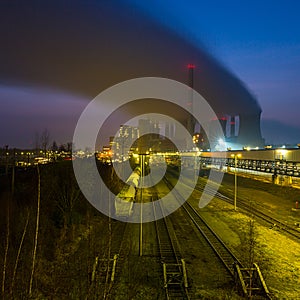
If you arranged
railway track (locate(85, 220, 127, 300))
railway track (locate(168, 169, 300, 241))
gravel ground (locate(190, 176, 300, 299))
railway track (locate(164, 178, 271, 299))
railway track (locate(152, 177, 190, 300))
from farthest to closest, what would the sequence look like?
railway track (locate(168, 169, 300, 241)) → gravel ground (locate(190, 176, 300, 299)) → railway track (locate(152, 177, 190, 300)) → railway track (locate(164, 178, 271, 299)) → railway track (locate(85, 220, 127, 300))

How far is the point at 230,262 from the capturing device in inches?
349

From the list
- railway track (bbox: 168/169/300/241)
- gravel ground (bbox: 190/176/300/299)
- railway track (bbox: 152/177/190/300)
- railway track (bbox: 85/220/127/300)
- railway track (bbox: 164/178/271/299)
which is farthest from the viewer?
railway track (bbox: 168/169/300/241)

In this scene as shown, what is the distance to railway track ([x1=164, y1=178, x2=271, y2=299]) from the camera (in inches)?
271

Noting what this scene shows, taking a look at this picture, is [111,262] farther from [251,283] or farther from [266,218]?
[266,218]

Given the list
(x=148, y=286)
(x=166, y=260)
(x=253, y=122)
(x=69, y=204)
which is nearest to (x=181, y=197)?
(x=69, y=204)

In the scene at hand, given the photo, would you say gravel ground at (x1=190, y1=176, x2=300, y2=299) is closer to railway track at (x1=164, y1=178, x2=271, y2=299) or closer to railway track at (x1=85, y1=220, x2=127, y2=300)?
railway track at (x1=164, y1=178, x2=271, y2=299)

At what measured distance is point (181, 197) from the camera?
2294cm

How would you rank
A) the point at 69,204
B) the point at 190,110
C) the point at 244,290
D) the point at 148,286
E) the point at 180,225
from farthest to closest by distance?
the point at 190,110
the point at 180,225
the point at 69,204
the point at 148,286
the point at 244,290

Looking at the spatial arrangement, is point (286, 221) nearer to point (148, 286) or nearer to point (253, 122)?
point (148, 286)

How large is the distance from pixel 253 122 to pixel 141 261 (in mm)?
56076

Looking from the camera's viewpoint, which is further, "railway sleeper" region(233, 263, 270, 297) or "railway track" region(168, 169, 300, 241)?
"railway track" region(168, 169, 300, 241)

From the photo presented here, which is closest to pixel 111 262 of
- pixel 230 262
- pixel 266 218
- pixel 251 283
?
pixel 230 262

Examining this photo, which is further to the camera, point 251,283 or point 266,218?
Answer: point 266,218

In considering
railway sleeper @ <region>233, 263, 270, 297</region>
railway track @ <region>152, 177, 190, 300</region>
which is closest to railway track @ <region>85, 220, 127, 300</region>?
railway track @ <region>152, 177, 190, 300</region>
